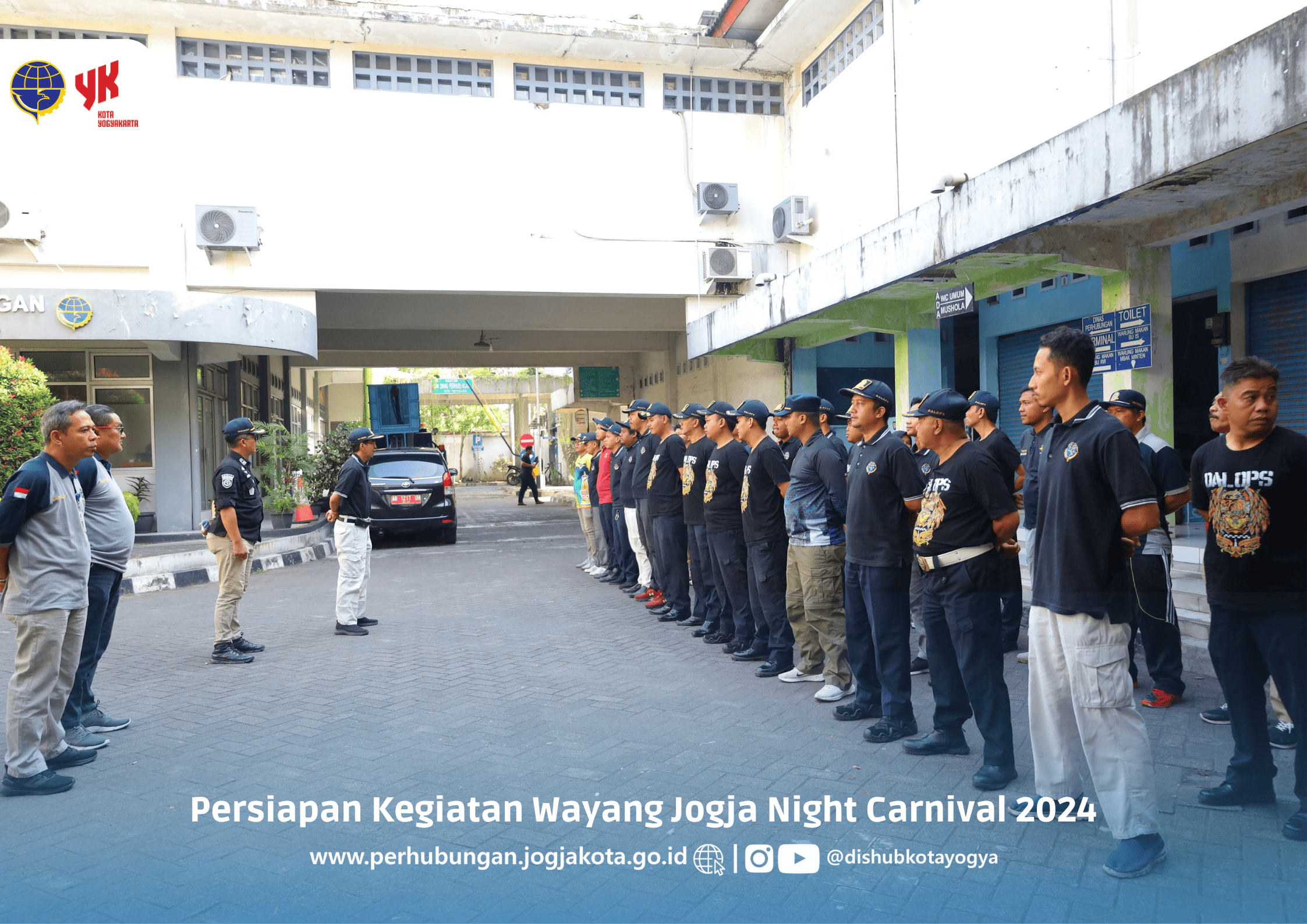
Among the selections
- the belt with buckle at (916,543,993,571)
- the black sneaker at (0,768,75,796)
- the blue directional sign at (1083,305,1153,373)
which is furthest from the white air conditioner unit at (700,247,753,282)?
the black sneaker at (0,768,75,796)

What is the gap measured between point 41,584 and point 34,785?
95cm

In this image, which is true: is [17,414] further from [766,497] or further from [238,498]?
[766,497]

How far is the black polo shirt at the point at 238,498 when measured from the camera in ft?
23.1

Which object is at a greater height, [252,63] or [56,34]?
[56,34]

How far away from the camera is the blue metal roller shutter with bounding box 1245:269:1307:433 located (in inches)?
342

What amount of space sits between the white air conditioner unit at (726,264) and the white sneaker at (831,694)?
12329 mm

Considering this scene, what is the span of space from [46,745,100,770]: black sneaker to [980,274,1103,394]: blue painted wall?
9.67 m

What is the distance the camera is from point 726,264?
1706 cm

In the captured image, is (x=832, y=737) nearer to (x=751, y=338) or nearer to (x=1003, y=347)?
(x=1003, y=347)

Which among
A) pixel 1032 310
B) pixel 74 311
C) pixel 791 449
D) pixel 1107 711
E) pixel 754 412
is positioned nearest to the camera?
pixel 1107 711

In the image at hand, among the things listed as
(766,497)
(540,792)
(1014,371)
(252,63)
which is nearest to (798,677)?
(766,497)

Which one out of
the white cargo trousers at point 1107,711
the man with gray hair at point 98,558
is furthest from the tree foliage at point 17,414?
Answer: the white cargo trousers at point 1107,711

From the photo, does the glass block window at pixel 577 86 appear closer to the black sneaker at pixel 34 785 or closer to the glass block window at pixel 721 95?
the glass block window at pixel 721 95

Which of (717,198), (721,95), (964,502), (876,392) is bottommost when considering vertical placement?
(964,502)
